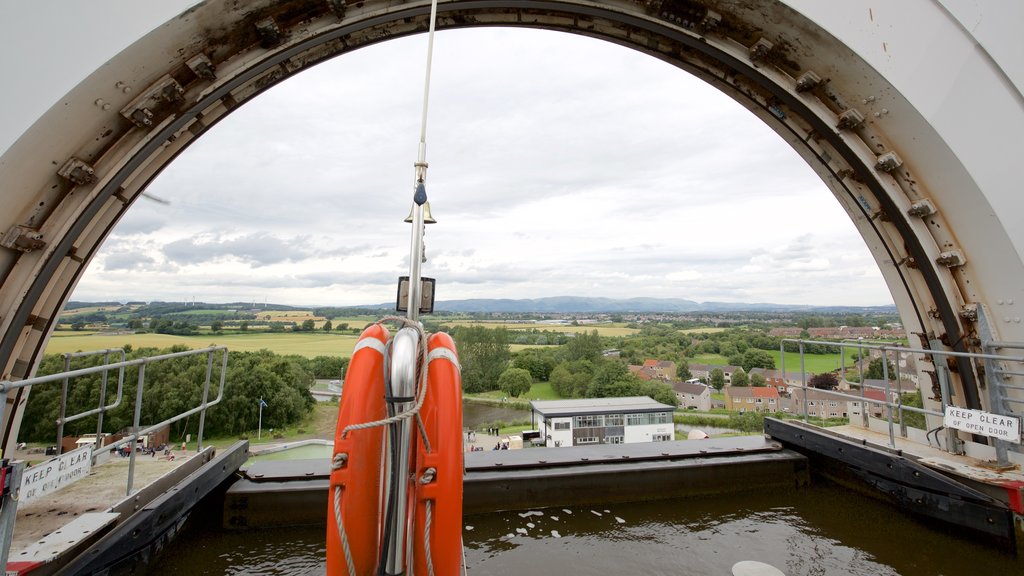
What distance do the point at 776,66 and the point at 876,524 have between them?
357cm

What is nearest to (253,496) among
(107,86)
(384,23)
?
(107,86)

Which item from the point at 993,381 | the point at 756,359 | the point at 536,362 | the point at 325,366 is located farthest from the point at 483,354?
the point at 993,381

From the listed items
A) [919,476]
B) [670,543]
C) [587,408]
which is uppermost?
[919,476]

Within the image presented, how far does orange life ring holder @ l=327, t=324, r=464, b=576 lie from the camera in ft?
5.23

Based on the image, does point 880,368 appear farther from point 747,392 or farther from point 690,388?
point 747,392

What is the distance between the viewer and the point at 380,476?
173 centimetres

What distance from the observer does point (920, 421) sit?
612 centimetres

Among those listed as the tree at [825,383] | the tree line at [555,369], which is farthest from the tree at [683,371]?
the tree at [825,383]

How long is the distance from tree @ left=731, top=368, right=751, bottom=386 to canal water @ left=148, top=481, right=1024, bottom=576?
80.9ft

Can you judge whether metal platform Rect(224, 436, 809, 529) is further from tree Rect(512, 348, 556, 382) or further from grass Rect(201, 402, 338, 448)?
tree Rect(512, 348, 556, 382)

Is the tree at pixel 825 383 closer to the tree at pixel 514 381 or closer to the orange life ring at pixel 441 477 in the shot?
the orange life ring at pixel 441 477

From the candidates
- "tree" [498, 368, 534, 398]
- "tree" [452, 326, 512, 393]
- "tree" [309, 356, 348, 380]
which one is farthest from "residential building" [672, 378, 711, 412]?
"tree" [309, 356, 348, 380]

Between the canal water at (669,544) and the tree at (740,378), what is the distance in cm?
2467

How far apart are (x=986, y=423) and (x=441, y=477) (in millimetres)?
3549
